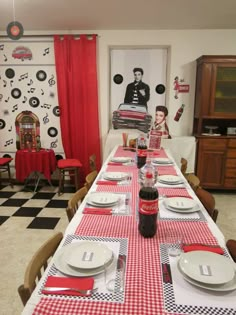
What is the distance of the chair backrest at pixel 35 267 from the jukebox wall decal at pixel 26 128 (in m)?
3.26

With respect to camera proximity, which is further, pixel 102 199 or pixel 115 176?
pixel 115 176

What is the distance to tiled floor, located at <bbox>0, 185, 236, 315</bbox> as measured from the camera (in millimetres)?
1984

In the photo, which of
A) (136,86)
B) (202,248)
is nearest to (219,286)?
(202,248)

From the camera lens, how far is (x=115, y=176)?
207 centimetres

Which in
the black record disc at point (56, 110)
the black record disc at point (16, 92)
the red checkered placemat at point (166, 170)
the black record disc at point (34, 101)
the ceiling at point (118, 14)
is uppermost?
the ceiling at point (118, 14)

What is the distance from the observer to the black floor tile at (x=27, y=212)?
3171 millimetres

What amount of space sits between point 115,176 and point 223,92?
250cm

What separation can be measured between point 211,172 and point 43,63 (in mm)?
3022

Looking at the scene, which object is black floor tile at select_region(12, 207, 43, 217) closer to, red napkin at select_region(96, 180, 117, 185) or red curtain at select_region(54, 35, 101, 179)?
red curtain at select_region(54, 35, 101, 179)

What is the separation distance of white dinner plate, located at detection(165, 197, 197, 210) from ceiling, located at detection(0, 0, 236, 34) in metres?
2.20

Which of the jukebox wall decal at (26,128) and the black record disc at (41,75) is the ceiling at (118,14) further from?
the jukebox wall decal at (26,128)

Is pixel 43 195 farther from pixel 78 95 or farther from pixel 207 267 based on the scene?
pixel 207 267

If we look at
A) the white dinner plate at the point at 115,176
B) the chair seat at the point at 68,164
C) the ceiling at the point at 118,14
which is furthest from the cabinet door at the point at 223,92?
the white dinner plate at the point at 115,176

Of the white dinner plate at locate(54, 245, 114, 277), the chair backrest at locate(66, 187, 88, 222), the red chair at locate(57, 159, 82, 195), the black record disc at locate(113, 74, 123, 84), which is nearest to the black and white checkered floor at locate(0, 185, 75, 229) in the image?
the red chair at locate(57, 159, 82, 195)
